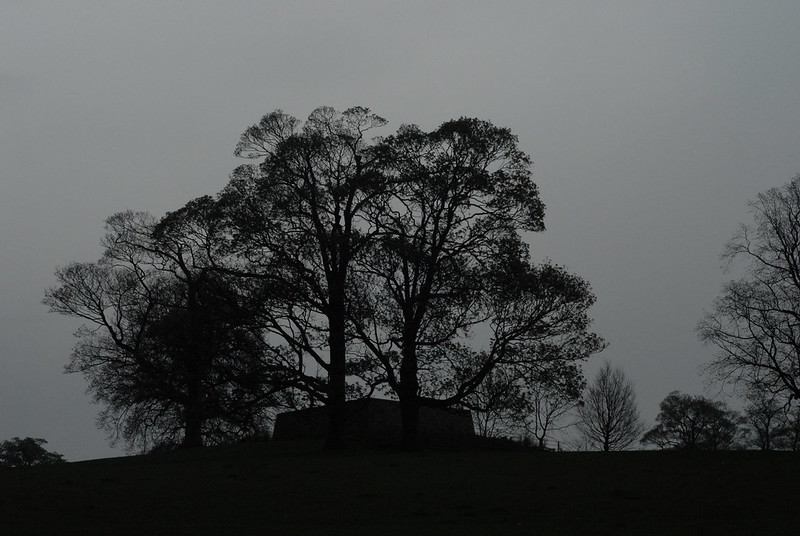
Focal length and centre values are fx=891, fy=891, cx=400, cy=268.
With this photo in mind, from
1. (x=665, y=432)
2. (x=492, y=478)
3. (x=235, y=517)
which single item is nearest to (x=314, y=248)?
(x=492, y=478)

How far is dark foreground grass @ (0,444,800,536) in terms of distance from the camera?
18.0 m

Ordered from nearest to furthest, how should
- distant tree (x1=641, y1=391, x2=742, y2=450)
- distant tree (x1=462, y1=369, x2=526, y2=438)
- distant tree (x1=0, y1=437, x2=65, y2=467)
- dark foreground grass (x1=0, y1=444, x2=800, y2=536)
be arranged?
dark foreground grass (x1=0, y1=444, x2=800, y2=536) < distant tree (x1=462, y1=369, x2=526, y2=438) < distant tree (x1=641, y1=391, x2=742, y2=450) < distant tree (x1=0, y1=437, x2=65, y2=467)

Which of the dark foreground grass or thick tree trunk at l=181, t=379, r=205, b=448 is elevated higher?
thick tree trunk at l=181, t=379, r=205, b=448

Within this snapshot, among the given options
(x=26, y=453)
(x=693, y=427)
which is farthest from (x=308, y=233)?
(x=26, y=453)

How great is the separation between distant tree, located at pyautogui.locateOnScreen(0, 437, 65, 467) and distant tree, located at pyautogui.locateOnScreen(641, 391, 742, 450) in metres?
70.2

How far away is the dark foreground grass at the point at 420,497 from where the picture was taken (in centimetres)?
1797

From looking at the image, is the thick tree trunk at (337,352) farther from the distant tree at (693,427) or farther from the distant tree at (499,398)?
the distant tree at (693,427)

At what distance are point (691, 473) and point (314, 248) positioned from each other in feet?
63.0

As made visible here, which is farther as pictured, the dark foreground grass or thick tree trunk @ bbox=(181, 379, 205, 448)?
thick tree trunk @ bbox=(181, 379, 205, 448)

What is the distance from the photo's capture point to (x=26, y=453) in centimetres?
11050

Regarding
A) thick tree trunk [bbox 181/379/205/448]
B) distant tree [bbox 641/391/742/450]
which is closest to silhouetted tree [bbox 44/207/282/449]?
thick tree trunk [bbox 181/379/205/448]

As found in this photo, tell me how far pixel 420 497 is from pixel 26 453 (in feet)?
331

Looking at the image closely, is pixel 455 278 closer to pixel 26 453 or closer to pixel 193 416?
pixel 193 416

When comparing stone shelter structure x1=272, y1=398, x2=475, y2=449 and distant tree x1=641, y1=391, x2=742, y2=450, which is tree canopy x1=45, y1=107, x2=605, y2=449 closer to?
stone shelter structure x1=272, y1=398, x2=475, y2=449
